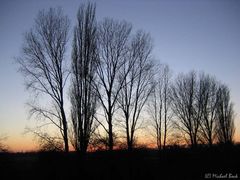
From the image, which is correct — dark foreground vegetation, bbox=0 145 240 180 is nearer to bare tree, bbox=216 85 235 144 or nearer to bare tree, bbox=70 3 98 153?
bare tree, bbox=70 3 98 153

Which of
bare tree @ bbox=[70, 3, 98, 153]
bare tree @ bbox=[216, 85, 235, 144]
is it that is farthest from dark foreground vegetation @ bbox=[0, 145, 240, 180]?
bare tree @ bbox=[216, 85, 235, 144]

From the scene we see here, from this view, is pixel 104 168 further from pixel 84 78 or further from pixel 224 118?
pixel 224 118

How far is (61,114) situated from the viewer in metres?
18.3

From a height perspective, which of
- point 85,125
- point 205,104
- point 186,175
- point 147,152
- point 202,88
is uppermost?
point 202,88

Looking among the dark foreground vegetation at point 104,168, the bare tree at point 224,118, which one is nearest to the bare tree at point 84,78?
the dark foreground vegetation at point 104,168

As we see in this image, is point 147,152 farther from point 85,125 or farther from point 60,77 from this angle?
point 60,77

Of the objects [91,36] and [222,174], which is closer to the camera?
[222,174]

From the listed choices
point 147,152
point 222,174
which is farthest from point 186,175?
point 147,152

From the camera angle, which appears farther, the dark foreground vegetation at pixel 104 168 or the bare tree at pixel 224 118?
the bare tree at pixel 224 118

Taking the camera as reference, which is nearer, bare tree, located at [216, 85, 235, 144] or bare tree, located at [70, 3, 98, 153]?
bare tree, located at [70, 3, 98, 153]

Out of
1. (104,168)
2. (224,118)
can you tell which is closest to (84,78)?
(104,168)

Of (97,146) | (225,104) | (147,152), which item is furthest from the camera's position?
(225,104)

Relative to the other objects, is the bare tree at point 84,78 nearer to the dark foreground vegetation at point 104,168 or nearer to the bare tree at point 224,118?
the dark foreground vegetation at point 104,168

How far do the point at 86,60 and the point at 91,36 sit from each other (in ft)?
7.01
